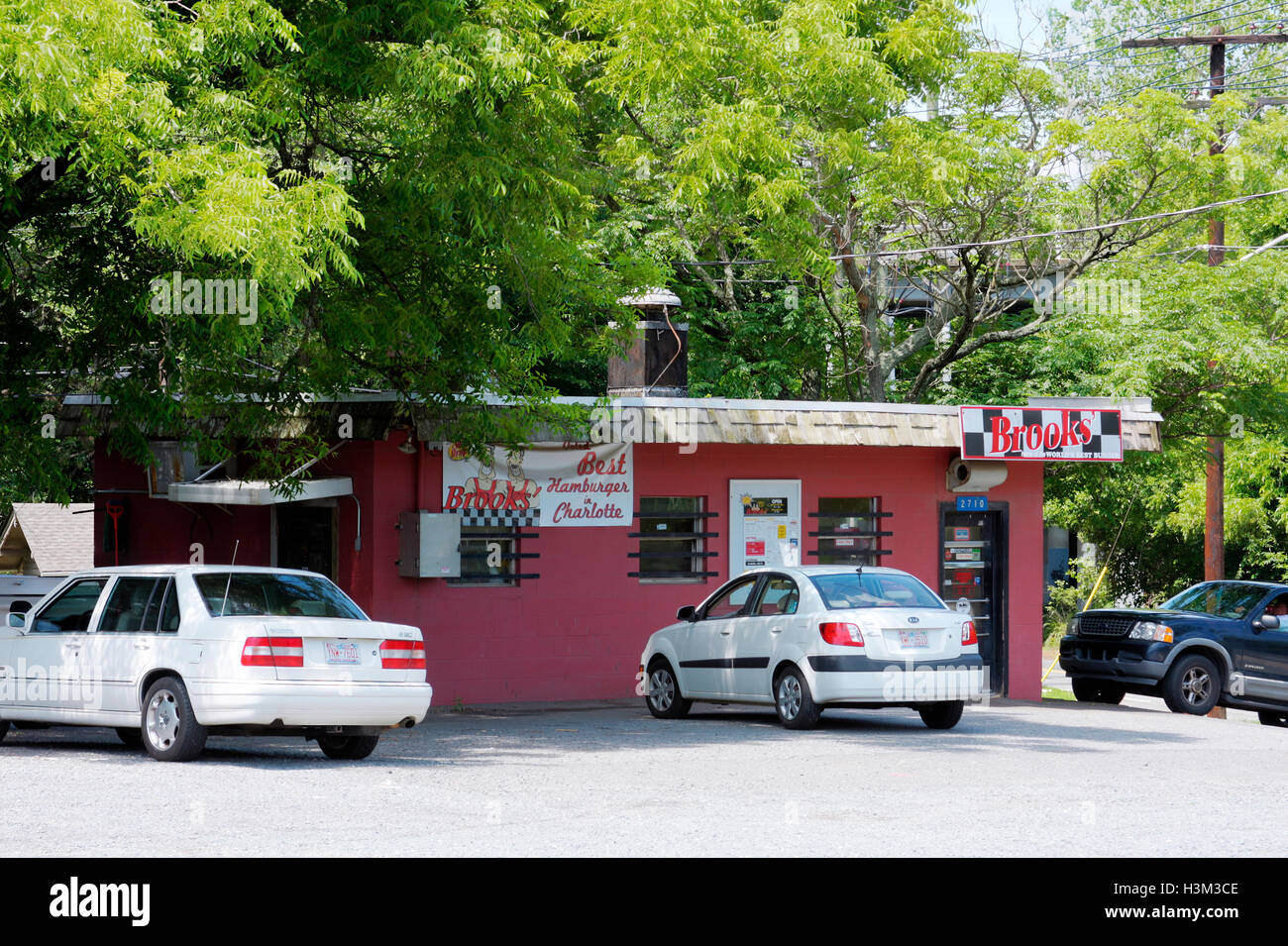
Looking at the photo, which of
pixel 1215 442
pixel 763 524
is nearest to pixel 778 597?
pixel 763 524

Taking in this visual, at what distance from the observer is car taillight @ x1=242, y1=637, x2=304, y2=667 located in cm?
1148

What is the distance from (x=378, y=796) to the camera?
32.9 ft

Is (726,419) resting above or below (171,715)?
above

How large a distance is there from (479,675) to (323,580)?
6010 mm

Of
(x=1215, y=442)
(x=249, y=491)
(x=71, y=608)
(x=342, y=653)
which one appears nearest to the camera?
(x=342, y=653)

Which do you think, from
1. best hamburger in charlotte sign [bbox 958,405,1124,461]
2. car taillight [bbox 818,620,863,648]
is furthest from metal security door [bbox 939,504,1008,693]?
car taillight [bbox 818,620,863,648]

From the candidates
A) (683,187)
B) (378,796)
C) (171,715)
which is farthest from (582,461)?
(378,796)

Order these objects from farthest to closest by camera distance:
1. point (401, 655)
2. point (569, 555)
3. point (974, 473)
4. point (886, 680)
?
point (974, 473)
point (569, 555)
point (886, 680)
point (401, 655)

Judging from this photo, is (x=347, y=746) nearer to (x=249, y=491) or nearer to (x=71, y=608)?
(x=71, y=608)

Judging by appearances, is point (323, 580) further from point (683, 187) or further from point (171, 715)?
point (683, 187)

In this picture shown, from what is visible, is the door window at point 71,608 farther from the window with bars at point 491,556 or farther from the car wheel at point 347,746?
the window with bars at point 491,556

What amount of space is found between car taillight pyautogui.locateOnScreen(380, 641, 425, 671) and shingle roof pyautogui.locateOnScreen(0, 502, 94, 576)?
31.9 meters

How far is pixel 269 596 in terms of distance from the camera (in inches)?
483

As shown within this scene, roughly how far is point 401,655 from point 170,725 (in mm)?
1762
